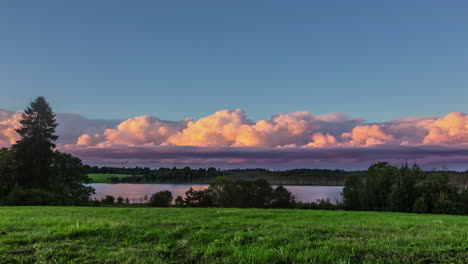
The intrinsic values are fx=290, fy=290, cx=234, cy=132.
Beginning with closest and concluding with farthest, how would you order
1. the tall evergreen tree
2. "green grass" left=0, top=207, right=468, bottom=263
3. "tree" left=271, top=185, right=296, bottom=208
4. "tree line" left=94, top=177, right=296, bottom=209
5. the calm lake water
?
"green grass" left=0, top=207, right=468, bottom=263 < the tall evergreen tree < "tree line" left=94, top=177, right=296, bottom=209 < "tree" left=271, top=185, right=296, bottom=208 < the calm lake water

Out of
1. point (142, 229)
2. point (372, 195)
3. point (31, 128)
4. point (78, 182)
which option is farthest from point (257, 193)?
point (142, 229)

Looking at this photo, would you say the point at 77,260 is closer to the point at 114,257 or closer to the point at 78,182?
the point at 114,257

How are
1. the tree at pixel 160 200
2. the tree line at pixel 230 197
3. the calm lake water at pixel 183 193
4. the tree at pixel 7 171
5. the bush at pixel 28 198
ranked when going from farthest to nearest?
the calm lake water at pixel 183 193 < the tree line at pixel 230 197 < the tree at pixel 160 200 < the tree at pixel 7 171 < the bush at pixel 28 198

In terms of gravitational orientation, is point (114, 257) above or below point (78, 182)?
above

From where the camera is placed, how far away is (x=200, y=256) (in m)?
5.09

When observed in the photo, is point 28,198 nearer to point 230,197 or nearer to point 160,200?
point 160,200

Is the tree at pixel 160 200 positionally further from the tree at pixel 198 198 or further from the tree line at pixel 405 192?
the tree line at pixel 405 192

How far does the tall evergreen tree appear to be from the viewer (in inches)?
1893

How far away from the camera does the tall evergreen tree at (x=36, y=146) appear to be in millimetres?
48094

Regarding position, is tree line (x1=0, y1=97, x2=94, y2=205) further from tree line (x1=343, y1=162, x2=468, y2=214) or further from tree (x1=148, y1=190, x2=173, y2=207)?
tree line (x1=343, y1=162, x2=468, y2=214)

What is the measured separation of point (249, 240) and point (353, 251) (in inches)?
80.3

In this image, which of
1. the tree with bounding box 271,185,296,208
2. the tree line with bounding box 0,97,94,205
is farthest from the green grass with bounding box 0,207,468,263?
the tree with bounding box 271,185,296,208

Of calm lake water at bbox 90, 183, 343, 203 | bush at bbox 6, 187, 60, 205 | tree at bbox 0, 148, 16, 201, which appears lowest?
calm lake water at bbox 90, 183, 343, 203

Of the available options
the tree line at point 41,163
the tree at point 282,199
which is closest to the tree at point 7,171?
the tree line at point 41,163
